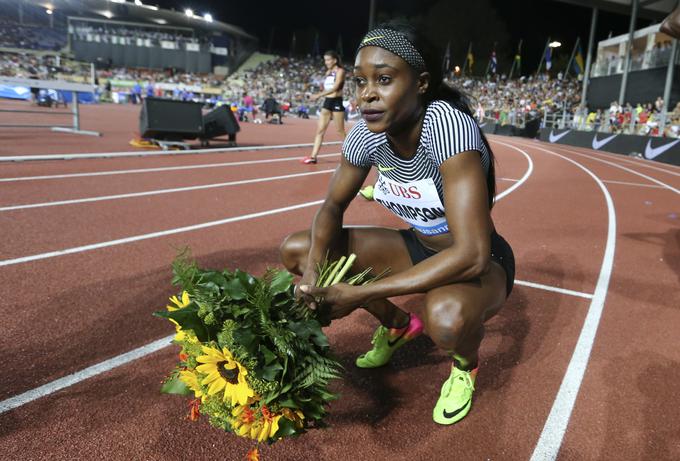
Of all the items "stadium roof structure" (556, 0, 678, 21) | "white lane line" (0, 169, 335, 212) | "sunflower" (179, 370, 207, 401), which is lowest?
"white lane line" (0, 169, 335, 212)

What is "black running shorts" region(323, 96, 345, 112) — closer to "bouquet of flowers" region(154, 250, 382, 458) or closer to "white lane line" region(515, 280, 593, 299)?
"white lane line" region(515, 280, 593, 299)

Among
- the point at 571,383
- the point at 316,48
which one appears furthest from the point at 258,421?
the point at 316,48

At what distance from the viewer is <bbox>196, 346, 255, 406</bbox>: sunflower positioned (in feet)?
4.87

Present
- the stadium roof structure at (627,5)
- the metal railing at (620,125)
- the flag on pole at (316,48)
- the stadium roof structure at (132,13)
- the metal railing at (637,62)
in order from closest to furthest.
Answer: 1. the metal railing at (620,125)
2. the metal railing at (637,62)
3. the stadium roof structure at (627,5)
4. the stadium roof structure at (132,13)
5. the flag on pole at (316,48)

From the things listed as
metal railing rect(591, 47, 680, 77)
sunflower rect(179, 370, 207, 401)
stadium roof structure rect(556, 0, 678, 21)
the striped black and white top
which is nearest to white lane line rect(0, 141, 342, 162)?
the striped black and white top

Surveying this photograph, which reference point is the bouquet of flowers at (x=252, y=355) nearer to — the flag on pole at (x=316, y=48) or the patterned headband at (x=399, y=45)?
the patterned headband at (x=399, y=45)

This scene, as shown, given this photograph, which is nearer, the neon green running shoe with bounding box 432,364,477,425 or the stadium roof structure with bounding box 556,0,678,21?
the neon green running shoe with bounding box 432,364,477,425

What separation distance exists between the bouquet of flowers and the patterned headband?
932 mm

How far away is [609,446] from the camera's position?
77.7 inches

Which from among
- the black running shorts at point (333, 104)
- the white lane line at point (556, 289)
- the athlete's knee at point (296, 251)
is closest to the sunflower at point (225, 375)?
the athlete's knee at point (296, 251)

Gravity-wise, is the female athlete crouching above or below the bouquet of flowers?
above

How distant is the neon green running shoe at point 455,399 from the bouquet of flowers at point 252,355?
2.16 ft

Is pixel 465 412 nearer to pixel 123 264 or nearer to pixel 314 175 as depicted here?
pixel 123 264

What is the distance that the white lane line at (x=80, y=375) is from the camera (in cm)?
200
